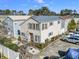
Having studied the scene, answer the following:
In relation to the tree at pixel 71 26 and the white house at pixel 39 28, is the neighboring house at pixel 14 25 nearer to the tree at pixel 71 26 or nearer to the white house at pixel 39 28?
the white house at pixel 39 28

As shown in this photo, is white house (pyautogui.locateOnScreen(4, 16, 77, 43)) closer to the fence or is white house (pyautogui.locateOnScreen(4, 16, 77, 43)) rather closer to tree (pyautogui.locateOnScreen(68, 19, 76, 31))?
tree (pyautogui.locateOnScreen(68, 19, 76, 31))

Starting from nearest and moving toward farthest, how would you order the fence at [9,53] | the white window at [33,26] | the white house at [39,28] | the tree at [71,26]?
the fence at [9,53] → the white house at [39,28] → the white window at [33,26] → the tree at [71,26]

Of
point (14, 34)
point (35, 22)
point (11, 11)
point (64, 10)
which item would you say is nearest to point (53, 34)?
point (35, 22)

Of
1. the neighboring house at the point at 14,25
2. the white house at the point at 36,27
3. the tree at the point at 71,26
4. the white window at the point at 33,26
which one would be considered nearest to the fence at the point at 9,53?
the white house at the point at 36,27

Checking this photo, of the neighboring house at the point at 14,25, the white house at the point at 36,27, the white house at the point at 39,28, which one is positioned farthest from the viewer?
the neighboring house at the point at 14,25

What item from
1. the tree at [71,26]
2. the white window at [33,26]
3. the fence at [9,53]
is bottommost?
the fence at [9,53]

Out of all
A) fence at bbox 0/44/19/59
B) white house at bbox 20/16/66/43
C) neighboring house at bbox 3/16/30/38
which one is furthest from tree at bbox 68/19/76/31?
fence at bbox 0/44/19/59

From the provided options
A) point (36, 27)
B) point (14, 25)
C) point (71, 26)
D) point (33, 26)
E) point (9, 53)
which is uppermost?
point (33, 26)

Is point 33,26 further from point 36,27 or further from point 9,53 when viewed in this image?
point 9,53

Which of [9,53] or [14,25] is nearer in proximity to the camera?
[9,53]

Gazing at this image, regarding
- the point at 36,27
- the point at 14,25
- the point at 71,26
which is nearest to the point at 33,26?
the point at 36,27
